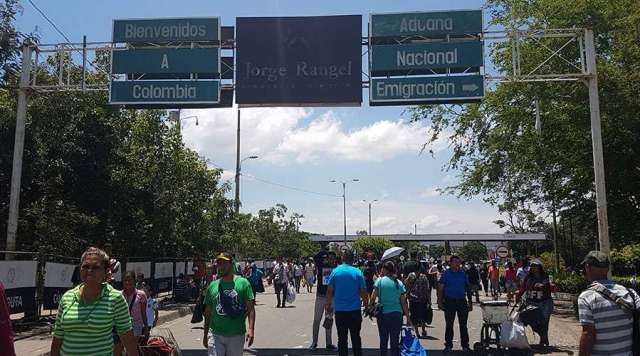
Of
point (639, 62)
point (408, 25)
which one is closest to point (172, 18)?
point (408, 25)

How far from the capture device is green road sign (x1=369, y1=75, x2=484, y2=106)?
46.1 ft

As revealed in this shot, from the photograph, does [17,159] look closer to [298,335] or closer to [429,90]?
[298,335]

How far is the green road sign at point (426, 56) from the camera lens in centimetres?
1418

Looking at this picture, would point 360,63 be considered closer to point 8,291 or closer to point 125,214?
point 8,291

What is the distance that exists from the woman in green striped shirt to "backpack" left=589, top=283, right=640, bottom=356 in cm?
368

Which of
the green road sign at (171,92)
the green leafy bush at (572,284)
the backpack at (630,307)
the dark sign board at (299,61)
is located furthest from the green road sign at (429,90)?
the green leafy bush at (572,284)

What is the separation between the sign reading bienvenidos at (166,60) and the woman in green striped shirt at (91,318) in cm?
1006

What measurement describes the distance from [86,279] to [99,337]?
1.43 ft

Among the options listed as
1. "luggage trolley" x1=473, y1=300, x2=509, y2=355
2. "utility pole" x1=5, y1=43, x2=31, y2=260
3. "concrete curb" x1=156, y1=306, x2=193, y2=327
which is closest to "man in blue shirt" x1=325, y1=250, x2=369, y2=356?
"luggage trolley" x1=473, y1=300, x2=509, y2=355

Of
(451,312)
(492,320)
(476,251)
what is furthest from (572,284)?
(476,251)

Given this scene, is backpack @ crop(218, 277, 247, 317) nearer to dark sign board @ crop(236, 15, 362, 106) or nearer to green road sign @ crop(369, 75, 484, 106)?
dark sign board @ crop(236, 15, 362, 106)

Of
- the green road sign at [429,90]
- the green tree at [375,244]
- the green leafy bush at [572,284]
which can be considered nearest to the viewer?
the green road sign at [429,90]

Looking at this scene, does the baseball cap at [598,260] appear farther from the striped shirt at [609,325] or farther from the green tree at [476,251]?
the green tree at [476,251]

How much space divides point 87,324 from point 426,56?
11.2m
